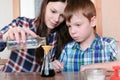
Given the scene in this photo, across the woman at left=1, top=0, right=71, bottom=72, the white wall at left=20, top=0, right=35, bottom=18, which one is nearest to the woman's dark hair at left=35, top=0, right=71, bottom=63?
the woman at left=1, top=0, right=71, bottom=72

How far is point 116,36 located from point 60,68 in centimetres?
121

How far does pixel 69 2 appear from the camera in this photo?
148 centimetres

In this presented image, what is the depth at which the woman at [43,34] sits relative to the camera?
56.6 inches

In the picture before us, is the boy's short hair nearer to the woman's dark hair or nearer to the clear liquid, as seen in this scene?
the woman's dark hair

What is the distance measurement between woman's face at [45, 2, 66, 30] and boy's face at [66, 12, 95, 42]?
0.07 m

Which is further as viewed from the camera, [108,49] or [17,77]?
[108,49]

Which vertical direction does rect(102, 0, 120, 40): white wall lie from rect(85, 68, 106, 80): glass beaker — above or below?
above

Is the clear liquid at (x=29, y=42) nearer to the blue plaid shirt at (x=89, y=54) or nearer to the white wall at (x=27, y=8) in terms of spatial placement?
the blue plaid shirt at (x=89, y=54)

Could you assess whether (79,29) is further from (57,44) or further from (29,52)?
(29,52)

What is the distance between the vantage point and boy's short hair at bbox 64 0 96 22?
4.62 feet

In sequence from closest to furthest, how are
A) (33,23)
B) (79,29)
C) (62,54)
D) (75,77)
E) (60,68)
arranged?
(75,77) < (60,68) < (79,29) < (62,54) < (33,23)

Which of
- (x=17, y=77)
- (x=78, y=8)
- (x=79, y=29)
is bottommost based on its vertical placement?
(x=17, y=77)

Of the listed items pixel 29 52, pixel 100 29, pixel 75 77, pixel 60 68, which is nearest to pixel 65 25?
pixel 29 52

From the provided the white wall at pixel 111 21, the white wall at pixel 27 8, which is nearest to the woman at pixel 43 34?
the white wall at pixel 27 8
